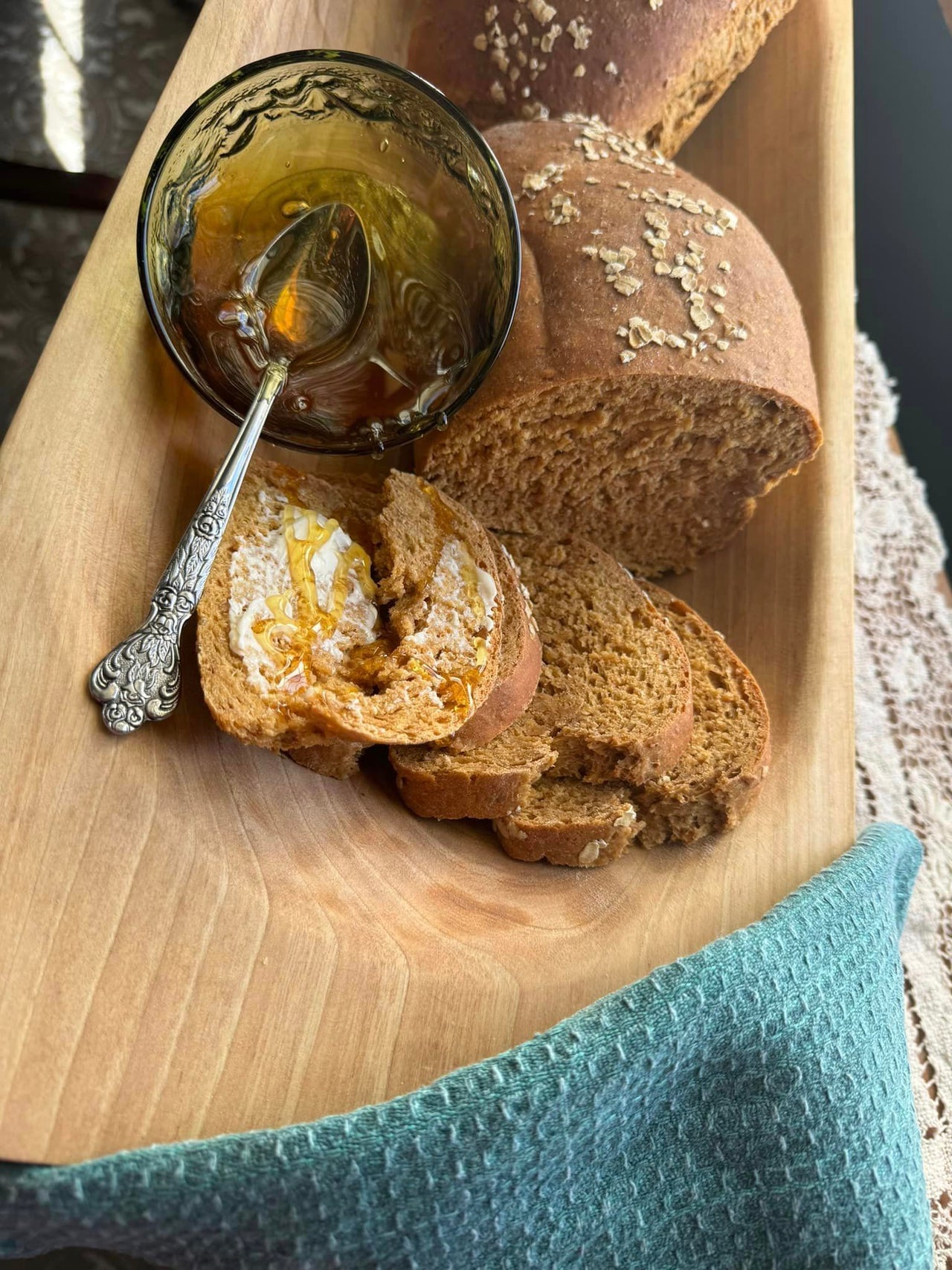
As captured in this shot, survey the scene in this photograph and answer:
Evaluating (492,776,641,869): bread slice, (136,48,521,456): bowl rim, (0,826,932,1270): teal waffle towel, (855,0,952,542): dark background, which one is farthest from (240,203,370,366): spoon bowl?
(855,0,952,542): dark background

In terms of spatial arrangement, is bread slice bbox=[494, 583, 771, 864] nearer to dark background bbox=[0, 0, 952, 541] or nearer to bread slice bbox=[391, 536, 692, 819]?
bread slice bbox=[391, 536, 692, 819]

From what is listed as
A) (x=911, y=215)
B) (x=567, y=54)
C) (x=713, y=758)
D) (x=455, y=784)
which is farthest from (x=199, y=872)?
(x=911, y=215)

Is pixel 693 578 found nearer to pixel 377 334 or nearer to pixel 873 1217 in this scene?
pixel 377 334

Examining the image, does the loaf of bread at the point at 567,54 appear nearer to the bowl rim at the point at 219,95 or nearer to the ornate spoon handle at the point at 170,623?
the bowl rim at the point at 219,95

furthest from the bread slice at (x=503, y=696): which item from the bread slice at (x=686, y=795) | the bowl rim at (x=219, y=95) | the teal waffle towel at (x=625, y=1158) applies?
the teal waffle towel at (x=625, y=1158)

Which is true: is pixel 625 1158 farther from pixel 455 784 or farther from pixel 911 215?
pixel 911 215

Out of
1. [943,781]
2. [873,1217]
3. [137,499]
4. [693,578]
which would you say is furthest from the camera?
[943,781]

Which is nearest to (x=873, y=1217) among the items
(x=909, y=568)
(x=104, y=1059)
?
(x=104, y=1059)
